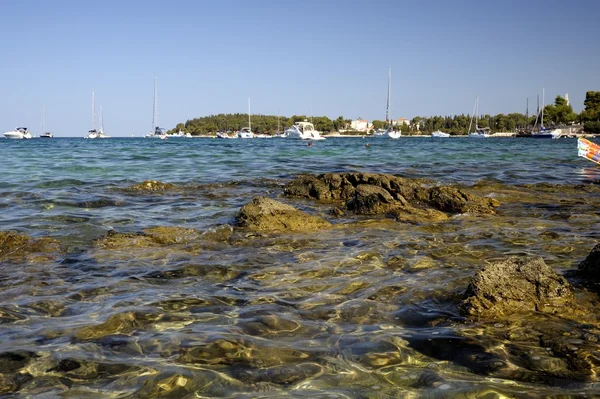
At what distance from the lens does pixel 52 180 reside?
614 inches

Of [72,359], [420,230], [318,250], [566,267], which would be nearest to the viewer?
[72,359]

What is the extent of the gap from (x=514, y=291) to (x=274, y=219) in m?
4.45

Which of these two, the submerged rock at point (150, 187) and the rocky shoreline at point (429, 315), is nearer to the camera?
the rocky shoreline at point (429, 315)

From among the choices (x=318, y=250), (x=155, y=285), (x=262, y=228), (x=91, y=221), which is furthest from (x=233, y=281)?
(x=91, y=221)

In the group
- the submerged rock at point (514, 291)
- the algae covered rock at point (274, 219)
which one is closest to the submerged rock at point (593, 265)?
the submerged rock at point (514, 291)

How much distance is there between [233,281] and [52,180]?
12.5 m

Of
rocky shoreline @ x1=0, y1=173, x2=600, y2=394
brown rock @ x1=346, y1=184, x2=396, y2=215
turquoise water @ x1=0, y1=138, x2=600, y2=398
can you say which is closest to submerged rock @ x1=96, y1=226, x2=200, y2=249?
rocky shoreline @ x1=0, y1=173, x2=600, y2=394

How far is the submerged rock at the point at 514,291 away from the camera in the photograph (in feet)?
13.9

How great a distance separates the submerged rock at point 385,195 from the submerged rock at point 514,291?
415 centimetres

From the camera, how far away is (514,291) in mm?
4359

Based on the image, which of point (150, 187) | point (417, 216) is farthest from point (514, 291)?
point (150, 187)

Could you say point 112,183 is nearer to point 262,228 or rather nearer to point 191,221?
point 191,221

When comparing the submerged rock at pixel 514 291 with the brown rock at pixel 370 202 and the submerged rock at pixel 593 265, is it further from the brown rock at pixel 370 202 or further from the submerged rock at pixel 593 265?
the brown rock at pixel 370 202

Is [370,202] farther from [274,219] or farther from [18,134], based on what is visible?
[18,134]
